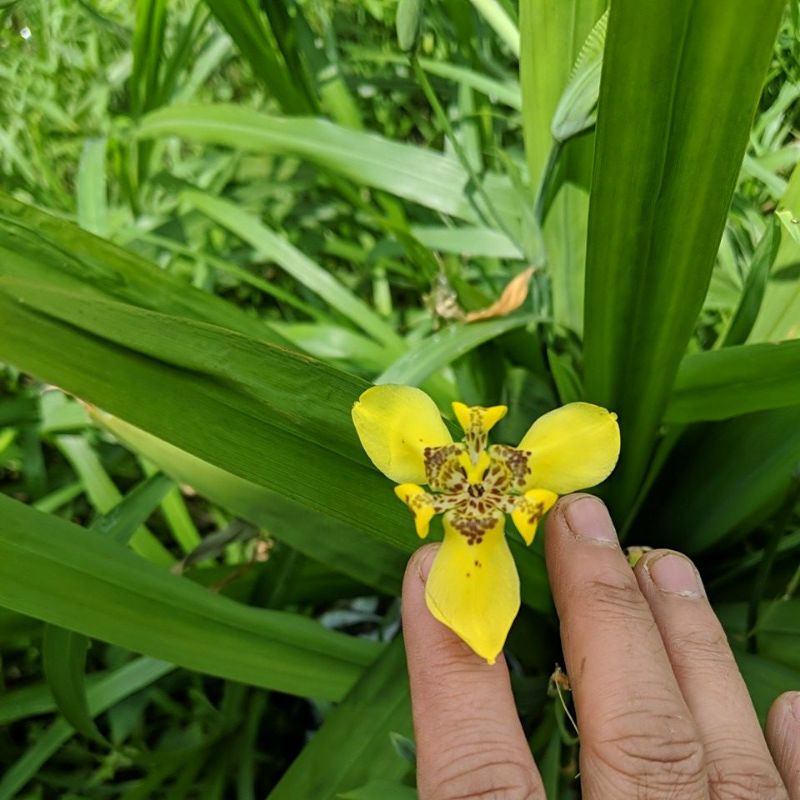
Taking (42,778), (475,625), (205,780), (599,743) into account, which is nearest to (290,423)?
(475,625)

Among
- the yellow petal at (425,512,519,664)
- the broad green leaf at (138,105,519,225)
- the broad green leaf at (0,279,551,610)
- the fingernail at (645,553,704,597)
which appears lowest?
the yellow petal at (425,512,519,664)

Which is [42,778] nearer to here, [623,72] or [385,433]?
[385,433]

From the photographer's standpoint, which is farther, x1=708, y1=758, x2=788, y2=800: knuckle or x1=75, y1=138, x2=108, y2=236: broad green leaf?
x1=75, y1=138, x2=108, y2=236: broad green leaf

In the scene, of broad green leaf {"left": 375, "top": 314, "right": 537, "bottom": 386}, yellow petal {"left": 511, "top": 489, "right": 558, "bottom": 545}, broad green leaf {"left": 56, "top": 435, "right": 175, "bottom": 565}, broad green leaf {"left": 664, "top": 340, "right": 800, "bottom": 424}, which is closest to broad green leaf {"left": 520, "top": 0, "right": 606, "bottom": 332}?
broad green leaf {"left": 375, "top": 314, "right": 537, "bottom": 386}

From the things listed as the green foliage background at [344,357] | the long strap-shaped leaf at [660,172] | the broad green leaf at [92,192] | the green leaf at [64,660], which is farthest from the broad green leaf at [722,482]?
the broad green leaf at [92,192]

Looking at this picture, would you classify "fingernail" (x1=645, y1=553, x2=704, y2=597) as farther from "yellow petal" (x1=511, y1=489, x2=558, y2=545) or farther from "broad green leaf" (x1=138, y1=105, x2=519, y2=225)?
"broad green leaf" (x1=138, y1=105, x2=519, y2=225)

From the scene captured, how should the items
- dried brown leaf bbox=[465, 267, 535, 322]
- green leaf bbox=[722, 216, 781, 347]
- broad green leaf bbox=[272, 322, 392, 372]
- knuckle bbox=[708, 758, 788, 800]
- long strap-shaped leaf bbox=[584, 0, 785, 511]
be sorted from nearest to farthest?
long strap-shaped leaf bbox=[584, 0, 785, 511] < knuckle bbox=[708, 758, 788, 800] < green leaf bbox=[722, 216, 781, 347] < dried brown leaf bbox=[465, 267, 535, 322] < broad green leaf bbox=[272, 322, 392, 372]
